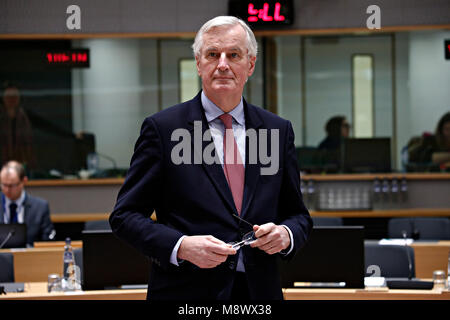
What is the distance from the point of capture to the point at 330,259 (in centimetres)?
368

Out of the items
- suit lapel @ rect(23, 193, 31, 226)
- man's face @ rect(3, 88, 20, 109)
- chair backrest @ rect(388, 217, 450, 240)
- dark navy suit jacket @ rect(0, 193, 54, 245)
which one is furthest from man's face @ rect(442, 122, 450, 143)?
man's face @ rect(3, 88, 20, 109)

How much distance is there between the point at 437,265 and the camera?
523 centimetres

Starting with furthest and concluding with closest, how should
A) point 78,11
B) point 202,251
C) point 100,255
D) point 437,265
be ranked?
1. point 78,11
2. point 437,265
3. point 100,255
4. point 202,251

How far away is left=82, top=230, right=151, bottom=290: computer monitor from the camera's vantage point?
365 cm

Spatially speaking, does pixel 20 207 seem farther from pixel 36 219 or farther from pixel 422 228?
pixel 422 228

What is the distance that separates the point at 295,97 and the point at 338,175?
171 centimetres

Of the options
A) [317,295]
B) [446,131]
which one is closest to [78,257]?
[317,295]

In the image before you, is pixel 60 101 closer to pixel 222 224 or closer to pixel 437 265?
pixel 437 265

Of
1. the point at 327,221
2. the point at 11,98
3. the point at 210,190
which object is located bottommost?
the point at 327,221

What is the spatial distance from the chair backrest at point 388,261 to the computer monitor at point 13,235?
2.51m

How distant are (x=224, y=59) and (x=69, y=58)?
653cm

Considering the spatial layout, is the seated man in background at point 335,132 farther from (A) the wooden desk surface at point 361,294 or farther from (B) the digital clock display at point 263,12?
(A) the wooden desk surface at point 361,294

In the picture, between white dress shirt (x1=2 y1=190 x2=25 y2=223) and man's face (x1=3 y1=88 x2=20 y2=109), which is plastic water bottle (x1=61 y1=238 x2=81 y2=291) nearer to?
white dress shirt (x1=2 y1=190 x2=25 y2=223)
